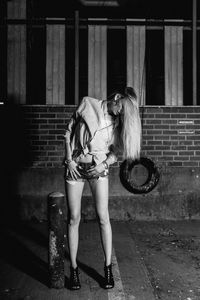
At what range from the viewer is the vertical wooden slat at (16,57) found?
21.1 ft

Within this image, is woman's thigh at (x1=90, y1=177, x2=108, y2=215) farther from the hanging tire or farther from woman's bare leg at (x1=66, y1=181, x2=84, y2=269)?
the hanging tire

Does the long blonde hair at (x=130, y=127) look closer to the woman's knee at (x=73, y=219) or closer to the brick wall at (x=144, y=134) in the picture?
the woman's knee at (x=73, y=219)

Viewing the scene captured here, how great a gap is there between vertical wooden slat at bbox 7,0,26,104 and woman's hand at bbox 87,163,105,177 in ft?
11.2

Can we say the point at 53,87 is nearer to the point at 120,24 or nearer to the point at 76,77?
the point at 76,77

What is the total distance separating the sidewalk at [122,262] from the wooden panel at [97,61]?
2.42m

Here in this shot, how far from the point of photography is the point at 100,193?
350 centimetres

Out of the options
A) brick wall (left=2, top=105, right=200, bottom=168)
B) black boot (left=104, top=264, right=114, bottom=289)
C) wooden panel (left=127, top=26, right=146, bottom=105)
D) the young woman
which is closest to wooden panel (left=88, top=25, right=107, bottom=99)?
wooden panel (left=127, top=26, right=146, bottom=105)

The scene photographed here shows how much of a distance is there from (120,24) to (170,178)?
296 centimetres

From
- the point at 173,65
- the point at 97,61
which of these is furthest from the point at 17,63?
the point at 173,65

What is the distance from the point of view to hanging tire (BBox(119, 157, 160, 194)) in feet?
19.9

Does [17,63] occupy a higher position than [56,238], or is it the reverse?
[17,63]

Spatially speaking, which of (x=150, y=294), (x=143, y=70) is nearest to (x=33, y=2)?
(x=143, y=70)

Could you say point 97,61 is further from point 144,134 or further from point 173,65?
point 144,134

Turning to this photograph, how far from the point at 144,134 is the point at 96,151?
295 centimetres
